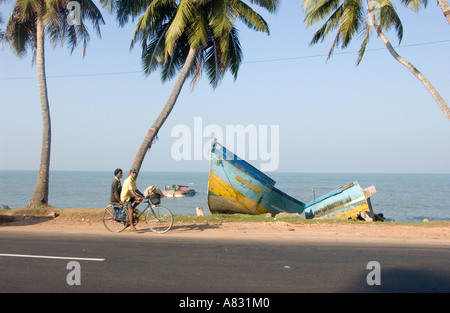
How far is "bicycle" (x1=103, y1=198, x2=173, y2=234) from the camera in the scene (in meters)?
10.7

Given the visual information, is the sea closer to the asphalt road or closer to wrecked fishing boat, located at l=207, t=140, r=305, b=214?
wrecked fishing boat, located at l=207, t=140, r=305, b=214

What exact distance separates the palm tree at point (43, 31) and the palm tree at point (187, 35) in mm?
1643

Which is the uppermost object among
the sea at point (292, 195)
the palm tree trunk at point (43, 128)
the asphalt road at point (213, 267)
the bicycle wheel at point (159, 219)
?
the palm tree trunk at point (43, 128)

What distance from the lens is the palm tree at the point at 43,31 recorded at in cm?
1420

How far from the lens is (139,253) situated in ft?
26.1

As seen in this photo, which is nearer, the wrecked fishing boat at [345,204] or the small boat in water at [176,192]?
the wrecked fishing boat at [345,204]

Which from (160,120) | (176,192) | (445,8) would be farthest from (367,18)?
(176,192)

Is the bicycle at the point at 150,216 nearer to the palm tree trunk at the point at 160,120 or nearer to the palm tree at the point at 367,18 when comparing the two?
the palm tree trunk at the point at 160,120

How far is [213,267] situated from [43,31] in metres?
12.3

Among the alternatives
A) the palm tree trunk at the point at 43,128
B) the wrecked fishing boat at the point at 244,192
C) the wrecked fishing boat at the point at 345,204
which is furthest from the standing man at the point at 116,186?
the wrecked fishing boat at the point at 345,204

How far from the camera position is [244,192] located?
55.2 feet

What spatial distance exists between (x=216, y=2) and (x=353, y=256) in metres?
→ 11.1

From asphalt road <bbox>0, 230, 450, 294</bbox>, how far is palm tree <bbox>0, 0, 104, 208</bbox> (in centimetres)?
548
